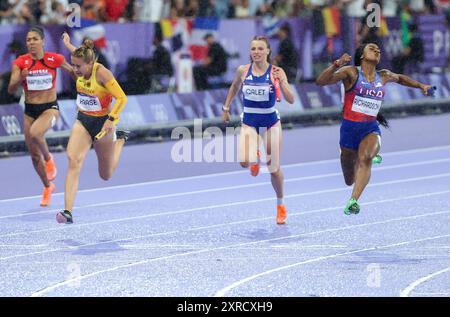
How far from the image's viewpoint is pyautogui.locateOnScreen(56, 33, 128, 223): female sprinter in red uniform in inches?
553

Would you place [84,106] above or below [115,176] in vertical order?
above

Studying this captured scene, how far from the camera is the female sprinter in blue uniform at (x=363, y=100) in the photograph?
13.9m

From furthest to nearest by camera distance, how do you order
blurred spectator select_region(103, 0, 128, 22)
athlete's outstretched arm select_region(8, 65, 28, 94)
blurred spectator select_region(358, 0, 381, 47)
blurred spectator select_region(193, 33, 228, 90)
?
blurred spectator select_region(358, 0, 381, 47) < blurred spectator select_region(193, 33, 228, 90) < blurred spectator select_region(103, 0, 128, 22) < athlete's outstretched arm select_region(8, 65, 28, 94)

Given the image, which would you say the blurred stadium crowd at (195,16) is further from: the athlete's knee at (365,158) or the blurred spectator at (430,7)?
the athlete's knee at (365,158)

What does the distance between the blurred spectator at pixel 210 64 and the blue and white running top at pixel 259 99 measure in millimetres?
9869

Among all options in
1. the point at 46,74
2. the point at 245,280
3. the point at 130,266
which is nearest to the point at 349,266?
the point at 245,280

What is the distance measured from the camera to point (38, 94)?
16375 millimetres

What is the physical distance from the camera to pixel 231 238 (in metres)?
14.0

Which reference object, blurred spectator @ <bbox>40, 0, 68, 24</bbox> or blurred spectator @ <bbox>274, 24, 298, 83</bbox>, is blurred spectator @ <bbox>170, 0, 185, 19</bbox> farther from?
blurred spectator @ <bbox>40, 0, 68, 24</bbox>

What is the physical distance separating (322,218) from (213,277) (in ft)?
12.9

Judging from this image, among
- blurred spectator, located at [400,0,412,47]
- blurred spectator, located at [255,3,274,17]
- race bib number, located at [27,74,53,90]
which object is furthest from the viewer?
blurred spectator, located at [400,0,412,47]

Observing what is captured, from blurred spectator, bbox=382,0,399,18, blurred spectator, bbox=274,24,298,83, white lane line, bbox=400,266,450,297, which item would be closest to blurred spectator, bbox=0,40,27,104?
blurred spectator, bbox=274,24,298,83

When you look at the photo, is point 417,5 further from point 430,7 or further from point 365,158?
point 365,158

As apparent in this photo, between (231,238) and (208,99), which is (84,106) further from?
(208,99)
